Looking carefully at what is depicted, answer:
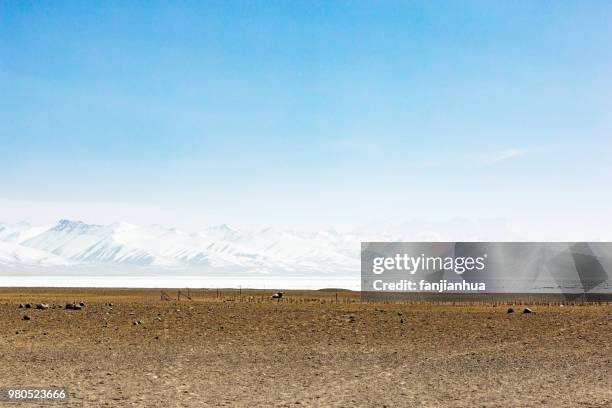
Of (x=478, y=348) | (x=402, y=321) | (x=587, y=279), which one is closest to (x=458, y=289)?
(x=587, y=279)

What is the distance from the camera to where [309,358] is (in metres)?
23.8

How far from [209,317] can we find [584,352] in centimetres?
1835

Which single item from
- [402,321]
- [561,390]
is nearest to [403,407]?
[561,390]

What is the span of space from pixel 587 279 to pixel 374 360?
131229 millimetres

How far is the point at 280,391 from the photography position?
18.1m

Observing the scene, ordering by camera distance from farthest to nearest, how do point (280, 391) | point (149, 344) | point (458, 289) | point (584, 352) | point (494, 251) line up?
1. point (494, 251)
2. point (458, 289)
3. point (149, 344)
4. point (584, 352)
5. point (280, 391)

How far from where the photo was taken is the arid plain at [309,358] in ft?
57.5

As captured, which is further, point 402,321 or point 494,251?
point 494,251

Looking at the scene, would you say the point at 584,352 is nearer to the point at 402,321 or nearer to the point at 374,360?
the point at 374,360

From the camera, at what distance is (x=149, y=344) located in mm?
27188

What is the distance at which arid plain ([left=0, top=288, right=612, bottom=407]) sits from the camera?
→ 17531 millimetres

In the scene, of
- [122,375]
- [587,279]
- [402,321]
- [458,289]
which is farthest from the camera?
[587,279]

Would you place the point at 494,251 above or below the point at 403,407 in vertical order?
above

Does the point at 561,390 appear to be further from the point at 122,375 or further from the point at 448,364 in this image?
the point at 122,375
